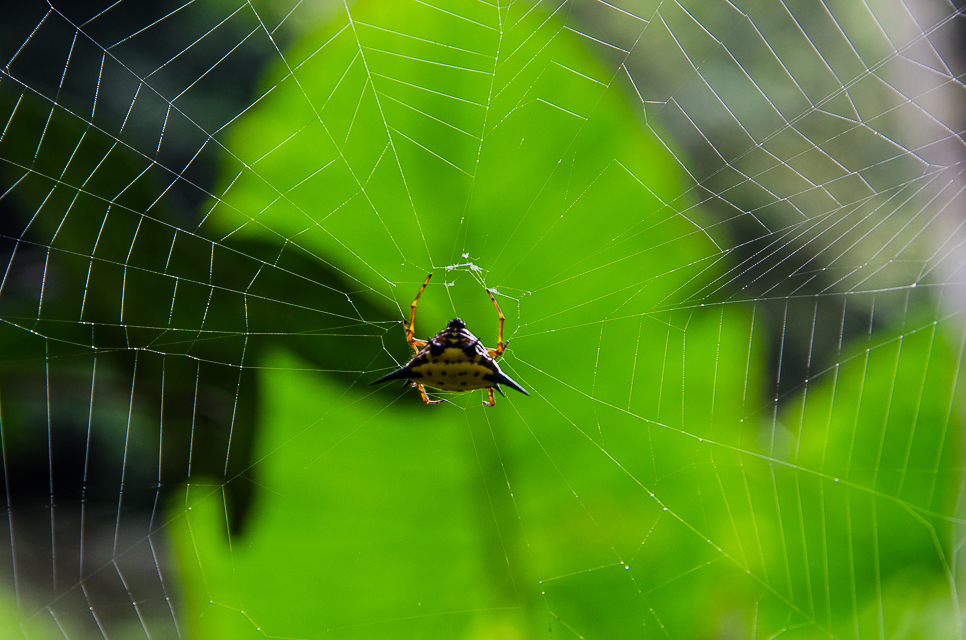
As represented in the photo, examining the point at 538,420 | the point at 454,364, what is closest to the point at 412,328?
the point at 454,364

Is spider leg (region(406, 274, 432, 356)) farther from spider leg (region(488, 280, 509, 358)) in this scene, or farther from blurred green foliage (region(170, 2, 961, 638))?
spider leg (region(488, 280, 509, 358))

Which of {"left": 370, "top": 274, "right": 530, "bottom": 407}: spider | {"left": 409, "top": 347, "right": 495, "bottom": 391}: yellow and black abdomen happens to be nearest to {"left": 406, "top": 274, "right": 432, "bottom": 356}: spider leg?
{"left": 370, "top": 274, "right": 530, "bottom": 407}: spider

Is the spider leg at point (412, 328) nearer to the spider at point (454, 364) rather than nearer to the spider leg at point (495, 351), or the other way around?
the spider at point (454, 364)

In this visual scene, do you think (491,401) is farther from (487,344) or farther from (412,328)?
(412,328)

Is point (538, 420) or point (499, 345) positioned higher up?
point (499, 345)

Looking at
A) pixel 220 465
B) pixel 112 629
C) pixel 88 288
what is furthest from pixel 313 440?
pixel 112 629

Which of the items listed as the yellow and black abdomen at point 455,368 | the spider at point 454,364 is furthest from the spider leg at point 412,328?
the yellow and black abdomen at point 455,368

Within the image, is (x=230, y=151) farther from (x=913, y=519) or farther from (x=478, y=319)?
(x=913, y=519)

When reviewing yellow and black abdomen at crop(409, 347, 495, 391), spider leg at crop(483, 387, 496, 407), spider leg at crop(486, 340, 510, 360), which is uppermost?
spider leg at crop(486, 340, 510, 360)
